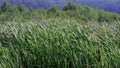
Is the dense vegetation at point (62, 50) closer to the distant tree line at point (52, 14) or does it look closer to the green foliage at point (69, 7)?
the distant tree line at point (52, 14)

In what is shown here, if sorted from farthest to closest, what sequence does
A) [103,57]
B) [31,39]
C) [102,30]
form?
[102,30]
[31,39]
[103,57]

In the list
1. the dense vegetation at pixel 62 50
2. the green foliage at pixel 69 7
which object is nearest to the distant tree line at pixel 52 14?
Result: the green foliage at pixel 69 7

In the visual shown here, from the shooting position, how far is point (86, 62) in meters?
4.75

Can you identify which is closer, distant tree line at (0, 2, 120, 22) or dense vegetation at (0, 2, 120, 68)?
dense vegetation at (0, 2, 120, 68)

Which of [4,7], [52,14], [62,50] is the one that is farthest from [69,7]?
[62,50]

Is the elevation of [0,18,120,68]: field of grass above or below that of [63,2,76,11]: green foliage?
above

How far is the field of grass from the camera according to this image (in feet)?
15.4

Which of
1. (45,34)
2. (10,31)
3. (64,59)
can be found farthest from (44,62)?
(10,31)

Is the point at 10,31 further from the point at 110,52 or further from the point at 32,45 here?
the point at 110,52

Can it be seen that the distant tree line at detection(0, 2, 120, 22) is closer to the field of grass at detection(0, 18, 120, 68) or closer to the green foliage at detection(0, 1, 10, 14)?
the green foliage at detection(0, 1, 10, 14)

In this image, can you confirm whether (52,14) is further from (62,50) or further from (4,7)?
(4,7)

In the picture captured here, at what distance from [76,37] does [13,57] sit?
100cm

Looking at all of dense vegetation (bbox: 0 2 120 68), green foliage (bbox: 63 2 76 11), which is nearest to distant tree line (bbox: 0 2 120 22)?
green foliage (bbox: 63 2 76 11)

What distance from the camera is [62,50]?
4938 millimetres
